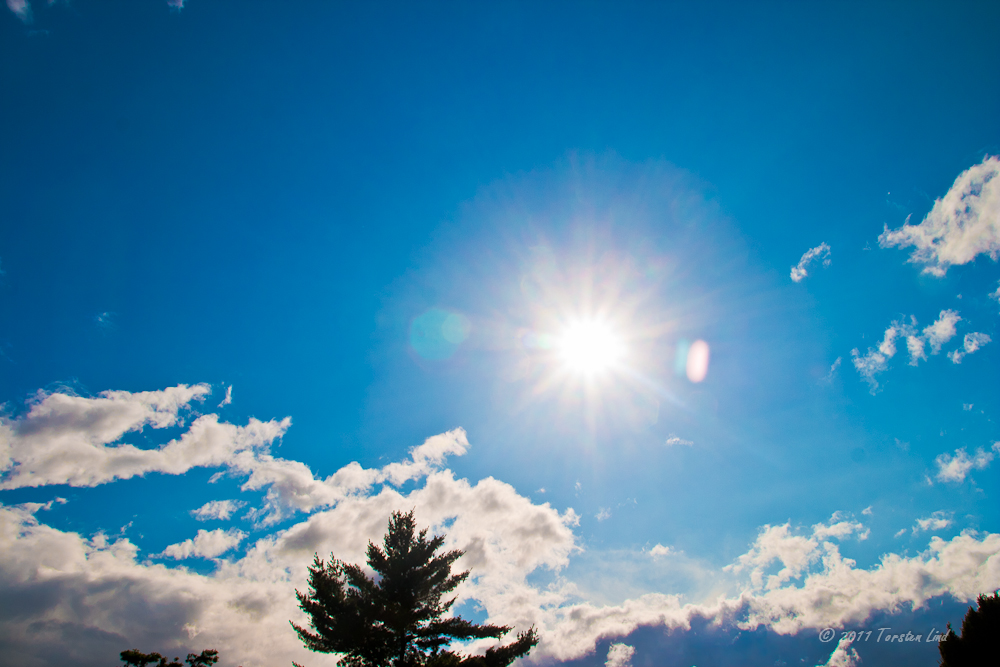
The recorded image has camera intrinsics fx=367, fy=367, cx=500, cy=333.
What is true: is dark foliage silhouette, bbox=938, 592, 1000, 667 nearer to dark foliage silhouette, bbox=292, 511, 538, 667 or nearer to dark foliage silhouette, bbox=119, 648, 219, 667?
dark foliage silhouette, bbox=292, 511, 538, 667

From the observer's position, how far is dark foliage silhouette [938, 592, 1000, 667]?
22844mm

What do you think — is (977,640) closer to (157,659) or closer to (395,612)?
(395,612)

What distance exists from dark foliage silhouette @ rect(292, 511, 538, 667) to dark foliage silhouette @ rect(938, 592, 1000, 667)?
2959cm

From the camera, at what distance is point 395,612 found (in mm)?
14227

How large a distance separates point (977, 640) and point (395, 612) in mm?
36940

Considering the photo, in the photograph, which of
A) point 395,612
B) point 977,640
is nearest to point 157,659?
point 395,612

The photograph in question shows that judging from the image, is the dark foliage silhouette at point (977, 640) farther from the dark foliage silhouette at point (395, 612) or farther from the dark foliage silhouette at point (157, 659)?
the dark foliage silhouette at point (157, 659)

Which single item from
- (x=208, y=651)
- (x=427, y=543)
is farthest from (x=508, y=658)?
(x=208, y=651)

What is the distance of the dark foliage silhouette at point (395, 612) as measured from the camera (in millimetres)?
15250

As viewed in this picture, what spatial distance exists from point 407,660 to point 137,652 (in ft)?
64.4

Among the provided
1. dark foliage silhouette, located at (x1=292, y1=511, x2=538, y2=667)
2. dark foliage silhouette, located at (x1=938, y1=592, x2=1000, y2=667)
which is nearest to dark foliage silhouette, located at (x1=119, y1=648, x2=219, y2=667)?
dark foliage silhouette, located at (x1=292, y1=511, x2=538, y2=667)

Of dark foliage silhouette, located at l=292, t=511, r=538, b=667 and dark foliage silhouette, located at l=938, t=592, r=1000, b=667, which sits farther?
dark foliage silhouette, located at l=938, t=592, r=1000, b=667

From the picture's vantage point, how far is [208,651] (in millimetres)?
23188

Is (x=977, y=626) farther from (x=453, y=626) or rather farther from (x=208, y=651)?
(x=208, y=651)
